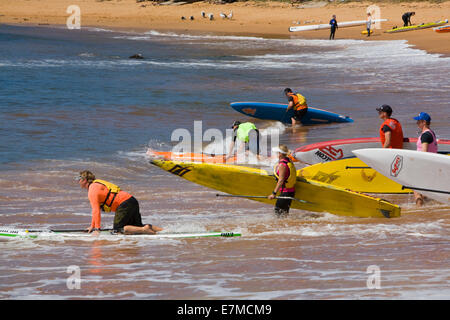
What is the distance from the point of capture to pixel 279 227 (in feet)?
31.0

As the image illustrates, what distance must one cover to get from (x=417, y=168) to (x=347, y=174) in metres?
2.14

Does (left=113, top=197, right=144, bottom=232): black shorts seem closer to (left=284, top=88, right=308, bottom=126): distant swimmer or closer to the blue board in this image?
(left=284, top=88, right=308, bottom=126): distant swimmer

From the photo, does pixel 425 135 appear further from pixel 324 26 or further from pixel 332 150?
pixel 324 26

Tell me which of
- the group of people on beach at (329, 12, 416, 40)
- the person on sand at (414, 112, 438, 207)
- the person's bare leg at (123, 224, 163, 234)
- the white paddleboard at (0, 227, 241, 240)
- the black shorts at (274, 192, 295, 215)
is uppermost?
the group of people on beach at (329, 12, 416, 40)

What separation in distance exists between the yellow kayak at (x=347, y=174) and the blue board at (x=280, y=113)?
6.30m

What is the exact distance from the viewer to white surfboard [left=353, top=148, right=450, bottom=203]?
10172 mm

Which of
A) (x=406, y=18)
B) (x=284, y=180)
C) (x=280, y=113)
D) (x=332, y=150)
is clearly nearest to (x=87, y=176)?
(x=284, y=180)

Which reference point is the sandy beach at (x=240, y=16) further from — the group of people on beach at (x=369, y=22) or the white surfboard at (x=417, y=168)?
the white surfboard at (x=417, y=168)

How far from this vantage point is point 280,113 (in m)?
19.8

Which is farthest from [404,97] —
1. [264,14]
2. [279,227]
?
[264,14]

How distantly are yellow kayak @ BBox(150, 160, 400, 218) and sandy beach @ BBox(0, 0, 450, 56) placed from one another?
23849mm

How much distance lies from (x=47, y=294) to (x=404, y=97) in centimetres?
1744

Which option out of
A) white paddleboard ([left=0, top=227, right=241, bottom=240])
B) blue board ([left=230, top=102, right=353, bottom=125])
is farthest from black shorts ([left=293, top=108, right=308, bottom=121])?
white paddleboard ([left=0, top=227, right=241, bottom=240])

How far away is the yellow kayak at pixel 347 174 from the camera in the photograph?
1214 centimetres
